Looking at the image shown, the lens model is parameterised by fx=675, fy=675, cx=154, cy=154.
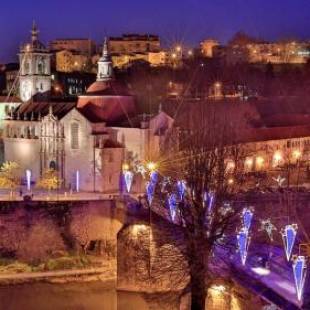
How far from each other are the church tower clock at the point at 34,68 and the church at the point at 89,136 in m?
2.05

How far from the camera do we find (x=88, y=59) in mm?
91688

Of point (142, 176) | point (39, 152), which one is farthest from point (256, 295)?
point (39, 152)

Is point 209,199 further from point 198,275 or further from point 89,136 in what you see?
point 89,136

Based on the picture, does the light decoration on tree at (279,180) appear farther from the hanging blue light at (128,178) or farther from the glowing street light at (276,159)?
the hanging blue light at (128,178)

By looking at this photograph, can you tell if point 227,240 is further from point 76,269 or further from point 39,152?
point 39,152

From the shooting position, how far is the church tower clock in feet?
161

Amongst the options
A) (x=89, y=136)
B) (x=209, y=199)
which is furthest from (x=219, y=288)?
(x=89, y=136)

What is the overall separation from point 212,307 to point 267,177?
19193 millimetres

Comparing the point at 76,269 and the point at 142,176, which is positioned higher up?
the point at 142,176

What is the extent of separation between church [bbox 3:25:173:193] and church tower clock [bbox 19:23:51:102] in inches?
80.6

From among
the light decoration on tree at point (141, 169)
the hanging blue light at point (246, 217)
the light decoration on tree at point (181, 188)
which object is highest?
the light decoration on tree at point (141, 169)

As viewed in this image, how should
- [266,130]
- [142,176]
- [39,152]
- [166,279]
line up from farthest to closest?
[266,130] → [39,152] → [142,176] → [166,279]

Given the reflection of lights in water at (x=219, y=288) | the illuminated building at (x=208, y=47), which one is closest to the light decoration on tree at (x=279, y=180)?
the reflection of lights in water at (x=219, y=288)

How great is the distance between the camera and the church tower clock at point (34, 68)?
49.1 m
